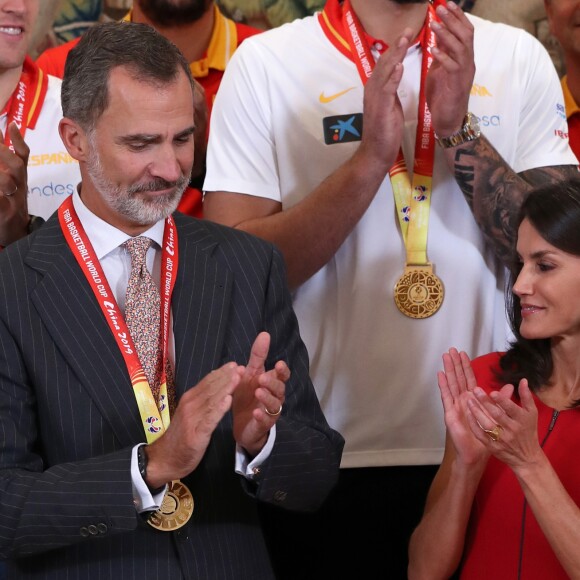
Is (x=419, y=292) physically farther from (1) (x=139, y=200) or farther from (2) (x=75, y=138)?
(2) (x=75, y=138)

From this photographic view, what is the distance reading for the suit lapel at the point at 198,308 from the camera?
2.41 meters

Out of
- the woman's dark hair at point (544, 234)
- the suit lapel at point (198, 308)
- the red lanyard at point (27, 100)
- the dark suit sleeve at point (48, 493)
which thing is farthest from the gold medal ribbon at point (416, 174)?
the dark suit sleeve at point (48, 493)

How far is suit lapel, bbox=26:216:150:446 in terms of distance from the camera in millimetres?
2332

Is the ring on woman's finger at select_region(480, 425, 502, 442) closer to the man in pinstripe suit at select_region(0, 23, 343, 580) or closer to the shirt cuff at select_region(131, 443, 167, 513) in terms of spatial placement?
the man in pinstripe suit at select_region(0, 23, 343, 580)

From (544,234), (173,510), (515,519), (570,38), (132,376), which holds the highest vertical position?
(570,38)

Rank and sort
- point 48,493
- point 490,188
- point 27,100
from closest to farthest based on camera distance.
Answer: point 48,493, point 490,188, point 27,100

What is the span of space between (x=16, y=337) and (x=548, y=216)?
1197 millimetres

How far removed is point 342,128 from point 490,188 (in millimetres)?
423

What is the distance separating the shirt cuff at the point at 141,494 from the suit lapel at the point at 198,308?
21cm

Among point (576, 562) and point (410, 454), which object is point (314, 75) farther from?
point (576, 562)

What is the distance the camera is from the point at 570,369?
264 cm

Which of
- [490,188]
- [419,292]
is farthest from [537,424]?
[490,188]

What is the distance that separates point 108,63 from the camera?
249cm

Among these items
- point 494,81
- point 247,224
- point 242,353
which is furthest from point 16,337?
point 494,81
